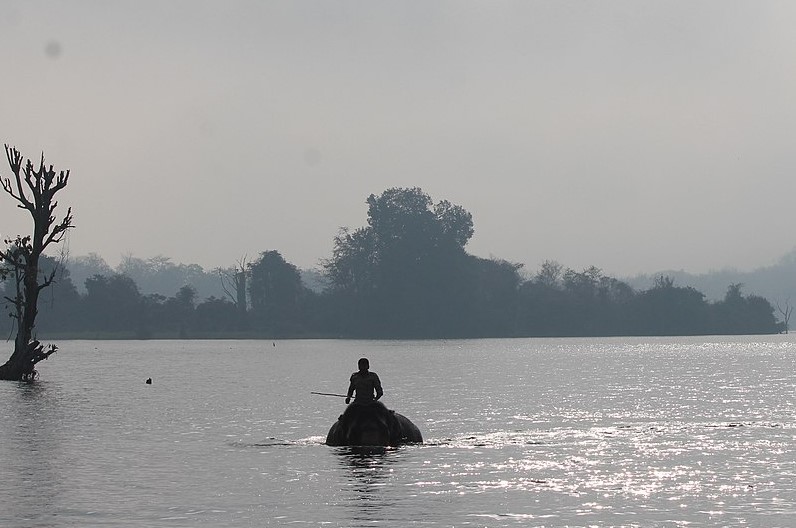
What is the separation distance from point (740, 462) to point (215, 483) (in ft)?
51.6

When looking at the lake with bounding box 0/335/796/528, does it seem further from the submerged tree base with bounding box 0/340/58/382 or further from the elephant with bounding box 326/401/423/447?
the submerged tree base with bounding box 0/340/58/382

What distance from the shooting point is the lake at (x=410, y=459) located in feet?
88.4

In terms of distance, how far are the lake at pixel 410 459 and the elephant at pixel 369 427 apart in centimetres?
66

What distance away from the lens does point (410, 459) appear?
121 feet

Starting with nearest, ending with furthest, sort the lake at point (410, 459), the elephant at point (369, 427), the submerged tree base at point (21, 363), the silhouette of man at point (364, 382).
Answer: the lake at point (410, 459), the silhouette of man at point (364, 382), the elephant at point (369, 427), the submerged tree base at point (21, 363)

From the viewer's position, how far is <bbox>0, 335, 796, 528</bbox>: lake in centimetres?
2694

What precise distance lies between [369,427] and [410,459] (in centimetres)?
280

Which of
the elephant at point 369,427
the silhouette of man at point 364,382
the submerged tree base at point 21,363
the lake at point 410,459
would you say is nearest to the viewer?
the lake at point 410,459

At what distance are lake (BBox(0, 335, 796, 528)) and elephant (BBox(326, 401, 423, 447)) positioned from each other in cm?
66

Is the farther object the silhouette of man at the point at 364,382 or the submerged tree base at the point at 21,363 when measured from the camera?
the submerged tree base at the point at 21,363

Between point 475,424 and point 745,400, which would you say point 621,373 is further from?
point 475,424

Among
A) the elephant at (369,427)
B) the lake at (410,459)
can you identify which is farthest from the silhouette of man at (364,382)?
A: the lake at (410,459)

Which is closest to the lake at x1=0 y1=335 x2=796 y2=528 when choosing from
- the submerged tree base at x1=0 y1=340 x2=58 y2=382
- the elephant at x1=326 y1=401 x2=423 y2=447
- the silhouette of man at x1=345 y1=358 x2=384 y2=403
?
the elephant at x1=326 y1=401 x2=423 y2=447

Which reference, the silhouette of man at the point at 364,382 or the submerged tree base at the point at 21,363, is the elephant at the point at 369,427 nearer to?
the silhouette of man at the point at 364,382
